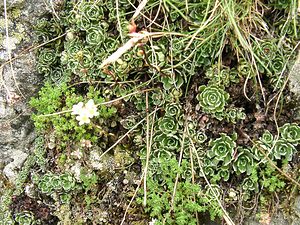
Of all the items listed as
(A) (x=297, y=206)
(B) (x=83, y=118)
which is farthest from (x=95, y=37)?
(A) (x=297, y=206)

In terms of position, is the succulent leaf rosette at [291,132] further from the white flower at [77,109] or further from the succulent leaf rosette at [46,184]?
the succulent leaf rosette at [46,184]

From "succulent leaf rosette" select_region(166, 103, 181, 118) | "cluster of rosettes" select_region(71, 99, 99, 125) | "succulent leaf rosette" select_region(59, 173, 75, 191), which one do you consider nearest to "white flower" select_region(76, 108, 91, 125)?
"cluster of rosettes" select_region(71, 99, 99, 125)

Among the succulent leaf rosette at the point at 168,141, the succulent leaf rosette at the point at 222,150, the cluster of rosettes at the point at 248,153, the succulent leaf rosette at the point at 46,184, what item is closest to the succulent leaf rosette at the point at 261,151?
the cluster of rosettes at the point at 248,153

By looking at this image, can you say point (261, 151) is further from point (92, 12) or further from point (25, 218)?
point (25, 218)

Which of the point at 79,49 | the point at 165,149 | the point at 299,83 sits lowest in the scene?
the point at 165,149

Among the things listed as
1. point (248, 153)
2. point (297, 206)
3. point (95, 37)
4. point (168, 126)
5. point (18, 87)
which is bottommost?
point (297, 206)

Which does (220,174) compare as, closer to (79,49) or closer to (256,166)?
(256,166)

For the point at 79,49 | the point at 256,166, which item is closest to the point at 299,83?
the point at 256,166
